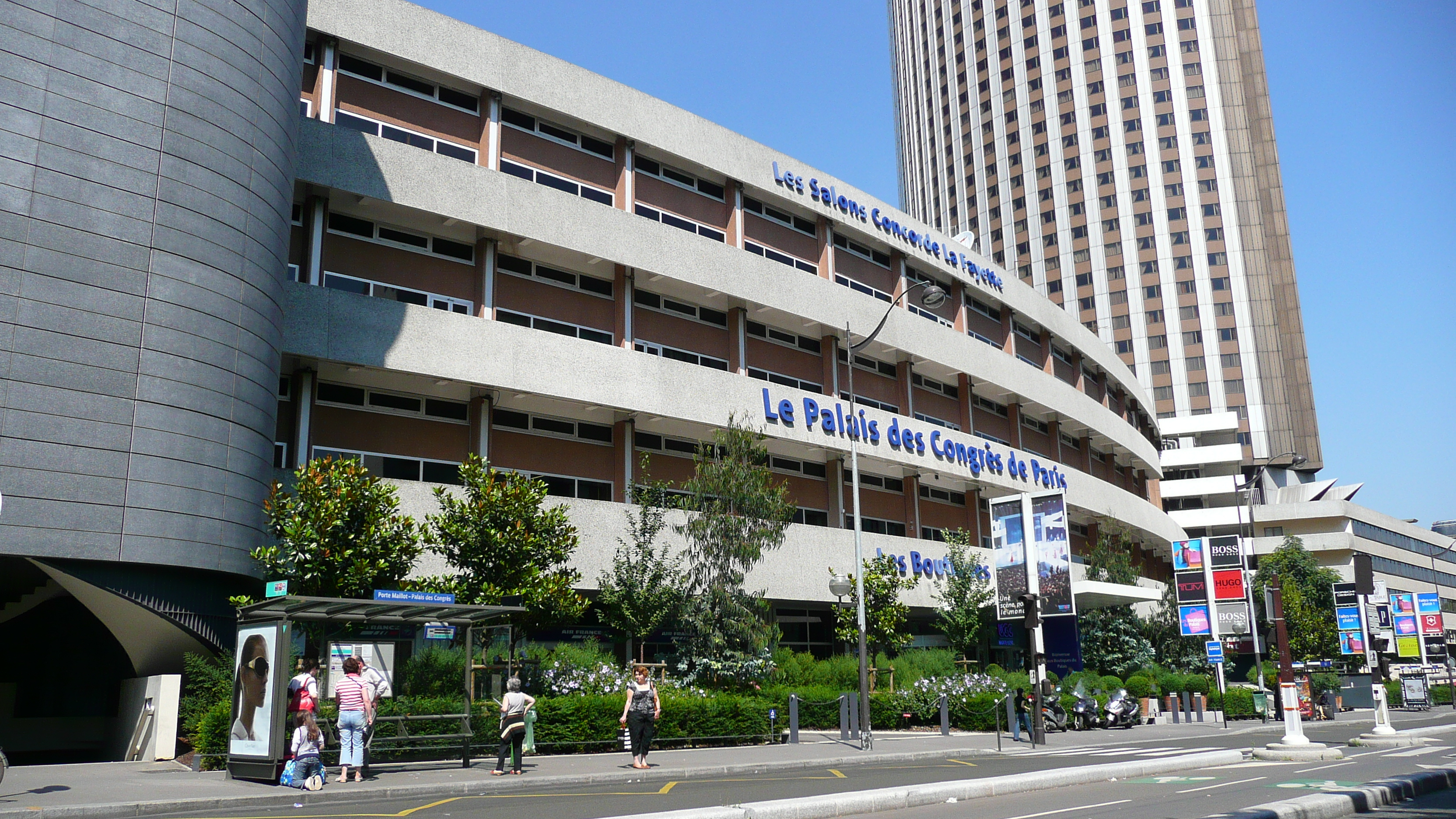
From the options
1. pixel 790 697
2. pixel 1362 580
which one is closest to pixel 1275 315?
pixel 1362 580

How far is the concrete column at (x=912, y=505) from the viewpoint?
41875mm

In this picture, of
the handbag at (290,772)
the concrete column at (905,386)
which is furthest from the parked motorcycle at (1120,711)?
the handbag at (290,772)

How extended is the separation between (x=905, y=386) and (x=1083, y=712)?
13.7 m

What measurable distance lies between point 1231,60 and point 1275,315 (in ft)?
80.6

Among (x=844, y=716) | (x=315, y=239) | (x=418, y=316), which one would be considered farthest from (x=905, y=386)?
(x=315, y=239)

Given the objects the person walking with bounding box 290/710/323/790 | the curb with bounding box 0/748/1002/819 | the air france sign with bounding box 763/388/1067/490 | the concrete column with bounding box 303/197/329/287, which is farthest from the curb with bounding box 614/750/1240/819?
the concrete column with bounding box 303/197/329/287

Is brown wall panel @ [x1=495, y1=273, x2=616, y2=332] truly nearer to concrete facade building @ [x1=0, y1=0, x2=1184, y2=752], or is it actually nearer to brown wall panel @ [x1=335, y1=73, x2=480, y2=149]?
concrete facade building @ [x1=0, y1=0, x2=1184, y2=752]

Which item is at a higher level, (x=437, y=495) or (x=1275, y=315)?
(x=1275, y=315)

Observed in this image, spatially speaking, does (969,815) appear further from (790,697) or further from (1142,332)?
(1142,332)

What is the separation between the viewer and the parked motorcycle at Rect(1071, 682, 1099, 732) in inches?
1374

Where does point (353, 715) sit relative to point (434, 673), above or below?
below

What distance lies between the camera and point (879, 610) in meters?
34.6

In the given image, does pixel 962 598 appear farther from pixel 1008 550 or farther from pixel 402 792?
pixel 402 792

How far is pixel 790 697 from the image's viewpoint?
87.2ft
